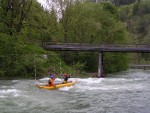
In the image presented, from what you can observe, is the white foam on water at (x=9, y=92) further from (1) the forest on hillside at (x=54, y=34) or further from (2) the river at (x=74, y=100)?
(1) the forest on hillside at (x=54, y=34)

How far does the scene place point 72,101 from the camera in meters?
22.6

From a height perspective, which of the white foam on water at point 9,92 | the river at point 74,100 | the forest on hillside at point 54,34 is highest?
the forest on hillside at point 54,34

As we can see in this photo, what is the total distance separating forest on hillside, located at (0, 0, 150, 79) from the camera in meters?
38.4

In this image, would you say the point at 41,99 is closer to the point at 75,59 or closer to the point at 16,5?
the point at 16,5

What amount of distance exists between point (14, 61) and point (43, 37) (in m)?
14.4

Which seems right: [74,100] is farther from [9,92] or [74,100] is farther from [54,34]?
[54,34]

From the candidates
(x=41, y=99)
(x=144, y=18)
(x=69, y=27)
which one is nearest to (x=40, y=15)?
(x=69, y=27)

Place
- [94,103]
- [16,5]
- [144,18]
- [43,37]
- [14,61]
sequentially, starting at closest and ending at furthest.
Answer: [94,103]
[14,61]
[16,5]
[43,37]
[144,18]

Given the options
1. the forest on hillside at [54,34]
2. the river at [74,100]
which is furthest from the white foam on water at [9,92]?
the forest on hillside at [54,34]

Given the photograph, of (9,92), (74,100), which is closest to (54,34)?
(9,92)

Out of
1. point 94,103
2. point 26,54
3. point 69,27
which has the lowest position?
point 94,103

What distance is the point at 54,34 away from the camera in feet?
155

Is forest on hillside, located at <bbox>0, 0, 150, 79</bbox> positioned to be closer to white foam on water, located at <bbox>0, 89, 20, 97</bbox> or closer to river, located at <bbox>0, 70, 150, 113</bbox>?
river, located at <bbox>0, 70, 150, 113</bbox>

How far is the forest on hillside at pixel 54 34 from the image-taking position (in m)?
38.4
